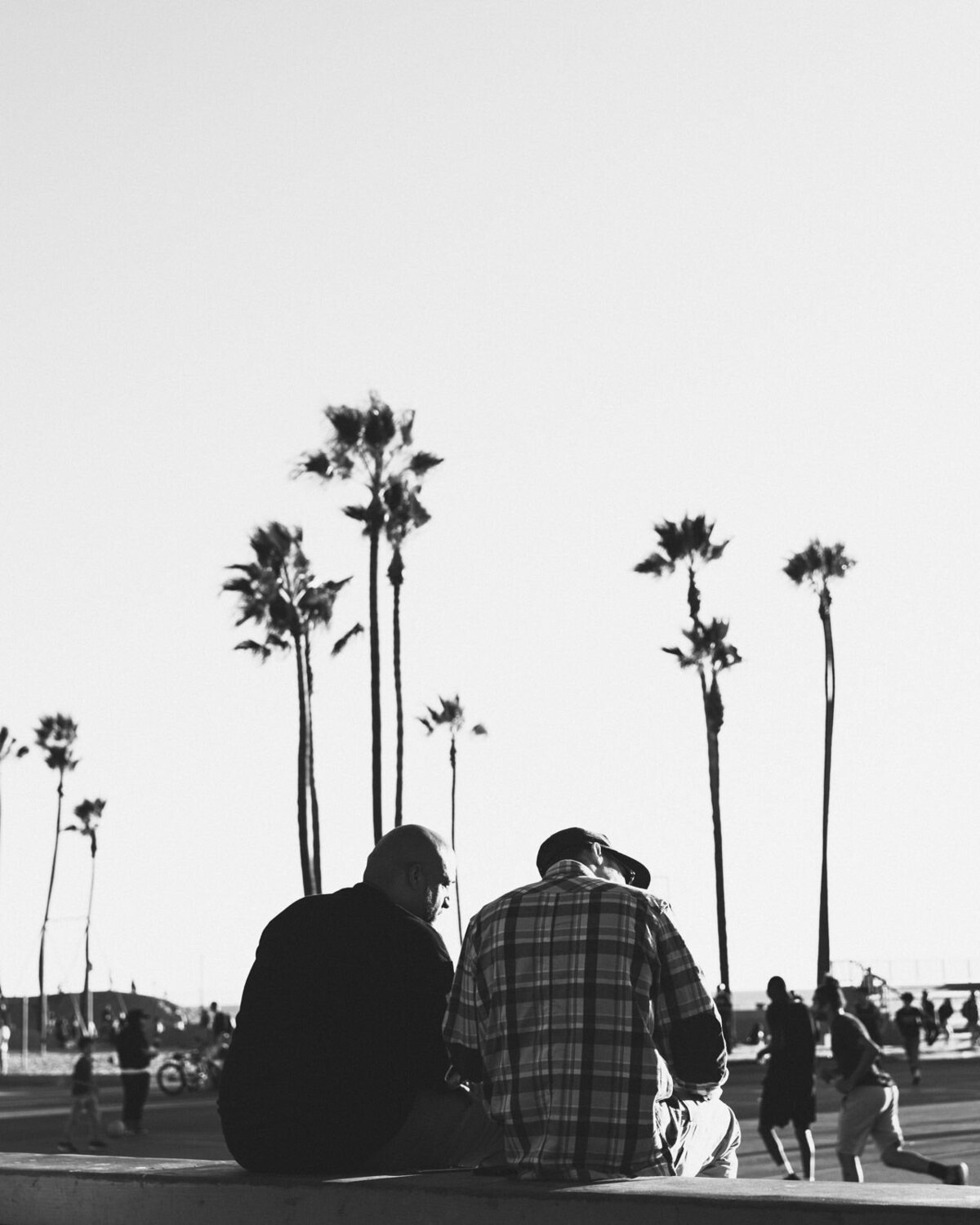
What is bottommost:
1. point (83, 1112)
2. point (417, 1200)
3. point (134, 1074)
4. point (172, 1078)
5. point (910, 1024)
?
point (172, 1078)

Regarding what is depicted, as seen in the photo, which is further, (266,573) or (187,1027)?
(187,1027)

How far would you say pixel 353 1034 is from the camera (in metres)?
4.48

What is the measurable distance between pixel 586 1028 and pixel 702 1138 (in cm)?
62

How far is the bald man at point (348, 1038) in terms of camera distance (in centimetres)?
445

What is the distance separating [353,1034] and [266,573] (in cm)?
3939

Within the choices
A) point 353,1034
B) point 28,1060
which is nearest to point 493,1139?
point 353,1034

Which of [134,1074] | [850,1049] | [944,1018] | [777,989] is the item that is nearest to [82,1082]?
[134,1074]

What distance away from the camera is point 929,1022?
4388 centimetres

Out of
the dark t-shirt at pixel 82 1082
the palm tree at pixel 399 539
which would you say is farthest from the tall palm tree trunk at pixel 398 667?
the dark t-shirt at pixel 82 1082

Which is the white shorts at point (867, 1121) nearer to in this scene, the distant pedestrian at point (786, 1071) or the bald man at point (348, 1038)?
the distant pedestrian at point (786, 1071)

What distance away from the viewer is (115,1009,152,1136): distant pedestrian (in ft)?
68.8

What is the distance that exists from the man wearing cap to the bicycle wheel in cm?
2947

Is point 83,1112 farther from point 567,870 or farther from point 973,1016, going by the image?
point 973,1016

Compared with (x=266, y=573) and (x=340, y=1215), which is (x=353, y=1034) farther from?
(x=266, y=573)
